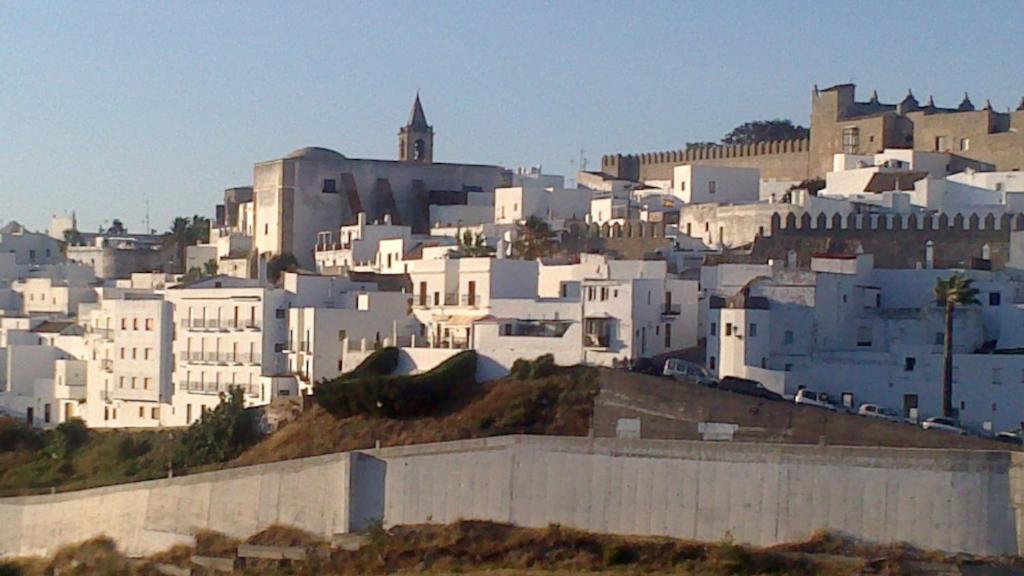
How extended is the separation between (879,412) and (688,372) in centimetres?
392

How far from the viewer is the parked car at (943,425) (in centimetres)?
3638

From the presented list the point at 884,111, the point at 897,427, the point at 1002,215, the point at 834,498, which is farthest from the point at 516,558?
the point at 884,111

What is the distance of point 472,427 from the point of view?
39062 millimetres

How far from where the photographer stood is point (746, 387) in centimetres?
3866

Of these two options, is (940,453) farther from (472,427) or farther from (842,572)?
(472,427)

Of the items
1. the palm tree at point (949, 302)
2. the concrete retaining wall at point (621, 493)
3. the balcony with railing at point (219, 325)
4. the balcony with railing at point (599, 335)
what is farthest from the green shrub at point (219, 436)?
the palm tree at point (949, 302)

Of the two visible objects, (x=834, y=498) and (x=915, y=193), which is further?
(x=915, y=193)

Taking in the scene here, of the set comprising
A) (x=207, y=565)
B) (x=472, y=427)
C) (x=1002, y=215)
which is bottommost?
(x=207, y=565)

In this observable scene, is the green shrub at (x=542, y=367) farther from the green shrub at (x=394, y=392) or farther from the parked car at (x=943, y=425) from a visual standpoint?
the parked car at (x=943, y=425)

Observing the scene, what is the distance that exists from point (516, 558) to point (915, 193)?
68.8 ft

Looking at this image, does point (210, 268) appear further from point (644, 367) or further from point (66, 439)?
point (644, 367)

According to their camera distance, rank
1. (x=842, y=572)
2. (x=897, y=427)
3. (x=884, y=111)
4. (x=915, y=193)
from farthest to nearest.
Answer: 1. (x=884, y=111)
2. (x=915, y=193)
3. (x=897, y=427)
4. (x=842, y=572)

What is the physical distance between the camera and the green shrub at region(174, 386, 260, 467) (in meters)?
42.3

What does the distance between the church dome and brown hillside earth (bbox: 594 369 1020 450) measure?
22967mm
